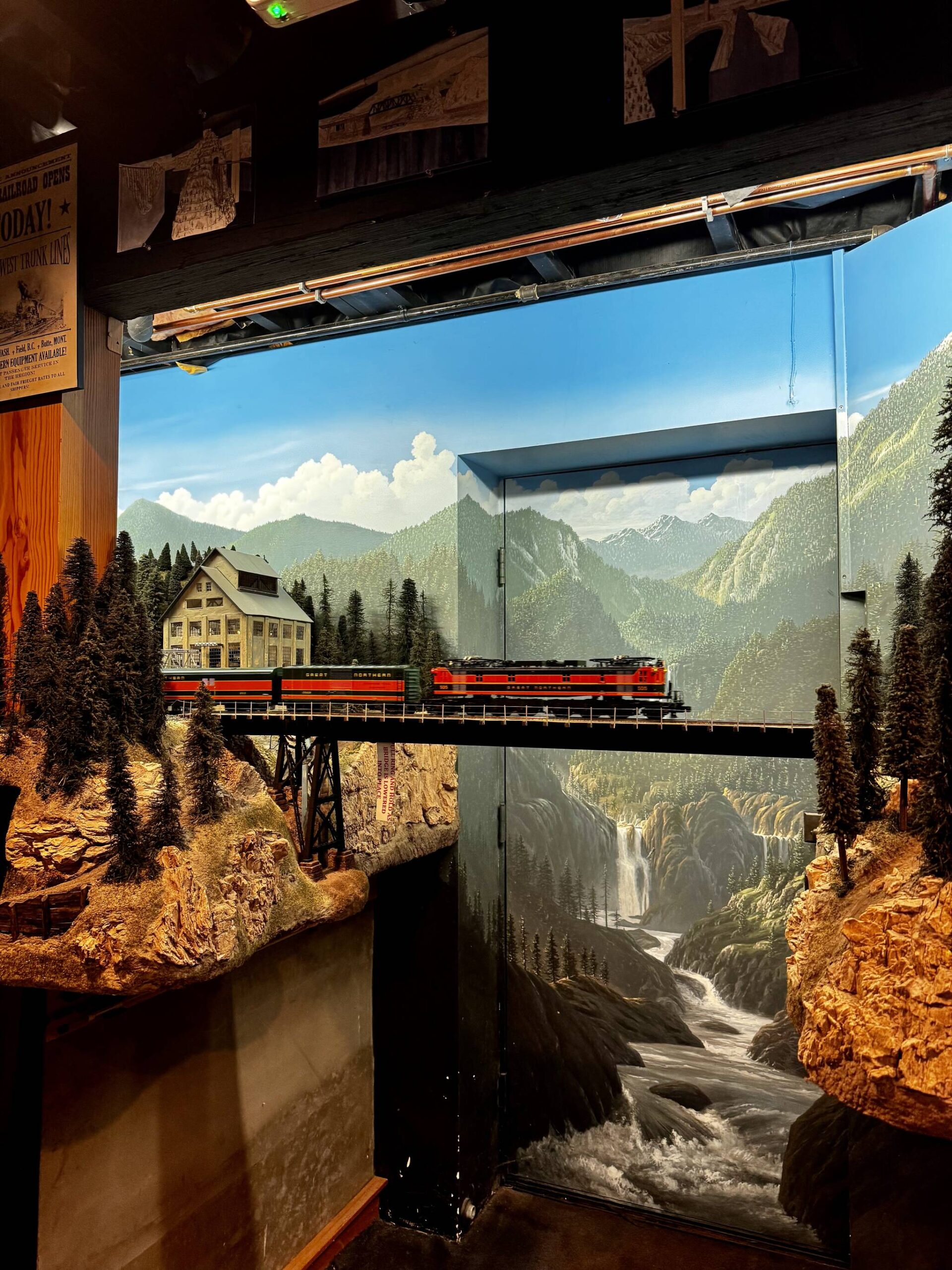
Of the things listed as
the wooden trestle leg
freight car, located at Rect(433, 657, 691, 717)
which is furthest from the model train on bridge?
the wooden trestle leg

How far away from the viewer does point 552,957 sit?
12016mm

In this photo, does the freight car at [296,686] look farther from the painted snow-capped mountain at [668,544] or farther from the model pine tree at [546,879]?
the model pine tree at [546,879]

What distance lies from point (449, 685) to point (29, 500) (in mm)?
3820

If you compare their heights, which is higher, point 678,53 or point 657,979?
point 678,53

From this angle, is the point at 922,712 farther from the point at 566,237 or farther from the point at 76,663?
the point at 566,237

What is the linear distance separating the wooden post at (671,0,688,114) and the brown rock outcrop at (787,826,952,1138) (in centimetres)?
408

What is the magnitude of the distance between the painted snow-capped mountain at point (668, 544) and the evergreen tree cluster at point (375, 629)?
2.77 meters

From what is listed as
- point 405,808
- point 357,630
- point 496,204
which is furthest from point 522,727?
point 357,630

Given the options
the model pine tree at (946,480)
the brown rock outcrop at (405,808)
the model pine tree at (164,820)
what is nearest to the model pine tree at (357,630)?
the brown rock outcrop at (405,808)

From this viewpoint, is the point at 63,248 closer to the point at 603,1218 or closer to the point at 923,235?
the point at 923,235

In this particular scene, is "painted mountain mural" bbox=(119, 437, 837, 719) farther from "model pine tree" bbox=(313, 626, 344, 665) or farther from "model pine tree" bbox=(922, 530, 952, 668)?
"model pine tree" bbox=(922, 530, 952, 668)

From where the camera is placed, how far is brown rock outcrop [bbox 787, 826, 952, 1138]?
146 inches

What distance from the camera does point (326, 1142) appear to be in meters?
10.4

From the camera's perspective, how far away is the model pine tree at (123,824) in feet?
18.9
